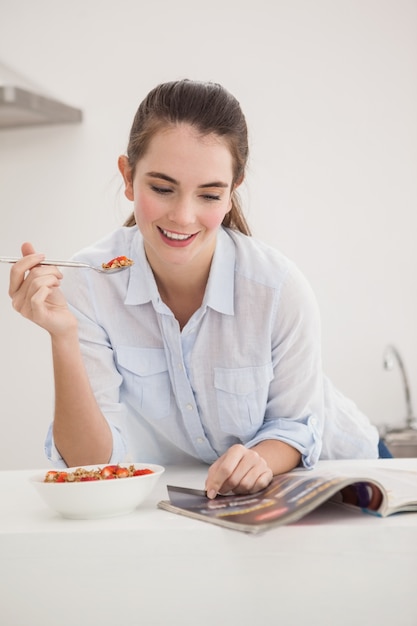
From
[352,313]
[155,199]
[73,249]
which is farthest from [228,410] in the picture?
[73,249]

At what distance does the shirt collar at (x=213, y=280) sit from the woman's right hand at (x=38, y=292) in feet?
0.74

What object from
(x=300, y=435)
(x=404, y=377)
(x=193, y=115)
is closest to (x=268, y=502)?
(x=300, y=435)

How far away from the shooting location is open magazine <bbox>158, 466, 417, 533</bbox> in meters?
0.94

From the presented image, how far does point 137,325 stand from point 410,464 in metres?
0.57

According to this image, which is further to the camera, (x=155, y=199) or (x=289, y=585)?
(x=155, y=199)

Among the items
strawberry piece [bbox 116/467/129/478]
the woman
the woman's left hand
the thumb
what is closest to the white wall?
the woman

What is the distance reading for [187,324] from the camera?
1.56 metres

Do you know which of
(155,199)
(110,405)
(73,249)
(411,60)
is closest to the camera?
(155,199)

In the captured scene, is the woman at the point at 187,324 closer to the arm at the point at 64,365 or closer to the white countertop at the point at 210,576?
the arm at the point at 64,365

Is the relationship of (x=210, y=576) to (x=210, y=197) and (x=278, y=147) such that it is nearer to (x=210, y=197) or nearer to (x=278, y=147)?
(x=210, y=197)

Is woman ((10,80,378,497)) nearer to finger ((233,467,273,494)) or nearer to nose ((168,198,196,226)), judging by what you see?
nose ((168,198,196,226))

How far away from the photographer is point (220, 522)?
963 mm

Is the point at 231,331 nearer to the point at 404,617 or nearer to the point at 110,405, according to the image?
the point at 110,405

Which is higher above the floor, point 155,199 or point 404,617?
point 155,199
